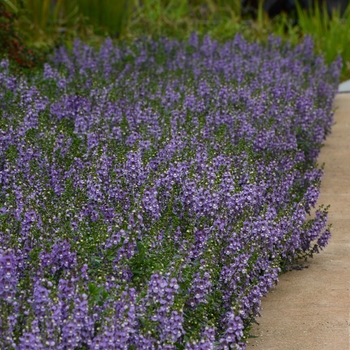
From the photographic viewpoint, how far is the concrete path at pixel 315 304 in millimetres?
4969

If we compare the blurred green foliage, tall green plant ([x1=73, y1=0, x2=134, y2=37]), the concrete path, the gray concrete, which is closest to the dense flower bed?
the concrete path

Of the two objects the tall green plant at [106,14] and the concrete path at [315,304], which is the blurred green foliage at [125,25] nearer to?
the tall green plant at [106,14]

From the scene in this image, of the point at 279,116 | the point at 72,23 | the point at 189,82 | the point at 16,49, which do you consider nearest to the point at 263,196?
the point at 279,116

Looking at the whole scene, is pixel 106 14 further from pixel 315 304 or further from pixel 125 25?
pixel 315 304

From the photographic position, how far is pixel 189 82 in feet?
26.5

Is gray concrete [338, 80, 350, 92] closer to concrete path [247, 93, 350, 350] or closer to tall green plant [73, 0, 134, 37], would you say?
tall green plant [73, 0, 134, 37]

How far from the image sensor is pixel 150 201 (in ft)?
16.7

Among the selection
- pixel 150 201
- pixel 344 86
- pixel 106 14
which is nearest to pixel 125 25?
pixel 106 14

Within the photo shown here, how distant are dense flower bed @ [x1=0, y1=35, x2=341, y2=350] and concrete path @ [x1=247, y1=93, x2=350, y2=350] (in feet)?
0.57

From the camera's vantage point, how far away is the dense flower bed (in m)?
4.05

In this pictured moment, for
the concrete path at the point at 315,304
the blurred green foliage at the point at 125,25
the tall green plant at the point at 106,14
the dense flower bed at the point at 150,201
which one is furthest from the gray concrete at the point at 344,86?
the concrete path at the point at 315,304

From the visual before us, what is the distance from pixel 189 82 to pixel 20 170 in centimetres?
271

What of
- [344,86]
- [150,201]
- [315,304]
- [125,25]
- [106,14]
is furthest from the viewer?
[125,25]

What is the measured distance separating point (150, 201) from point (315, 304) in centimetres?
132
